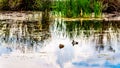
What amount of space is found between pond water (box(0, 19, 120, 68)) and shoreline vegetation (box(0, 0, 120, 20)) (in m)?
0.23

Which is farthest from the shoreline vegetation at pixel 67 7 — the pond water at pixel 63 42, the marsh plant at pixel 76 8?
the pond water at pixel 63 42

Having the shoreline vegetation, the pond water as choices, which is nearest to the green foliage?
the shoreline vegetation

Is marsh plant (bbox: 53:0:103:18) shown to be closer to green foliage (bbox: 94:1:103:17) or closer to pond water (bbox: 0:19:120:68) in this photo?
green foliage (bbox: 94:1:103:17)

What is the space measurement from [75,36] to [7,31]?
38.2 inches

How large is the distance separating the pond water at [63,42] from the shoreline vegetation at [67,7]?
0.75 feet

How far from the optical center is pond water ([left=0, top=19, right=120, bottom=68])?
17.3ft

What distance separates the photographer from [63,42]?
5.73m

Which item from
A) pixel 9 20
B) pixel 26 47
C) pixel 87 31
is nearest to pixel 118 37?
pixel 87 31

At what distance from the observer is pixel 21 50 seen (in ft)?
18.0

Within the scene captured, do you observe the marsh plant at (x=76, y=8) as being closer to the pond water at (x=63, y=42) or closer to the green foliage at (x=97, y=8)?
the green foliage at (x=97, y=8)

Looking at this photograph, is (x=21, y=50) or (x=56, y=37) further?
(x=56, y=37)

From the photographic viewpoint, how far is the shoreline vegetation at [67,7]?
22.3 ft

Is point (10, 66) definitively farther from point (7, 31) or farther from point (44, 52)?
point (7, 31)

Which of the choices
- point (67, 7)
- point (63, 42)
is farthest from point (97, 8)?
point (63, 42)
